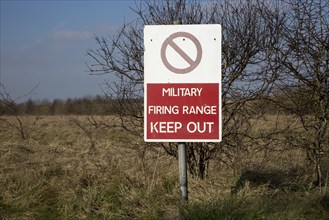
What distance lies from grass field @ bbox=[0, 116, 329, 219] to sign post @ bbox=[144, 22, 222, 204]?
3.32ft

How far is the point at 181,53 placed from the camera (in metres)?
5.10

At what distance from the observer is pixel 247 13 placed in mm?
7504

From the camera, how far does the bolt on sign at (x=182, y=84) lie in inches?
200

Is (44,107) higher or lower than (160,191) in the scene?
higher

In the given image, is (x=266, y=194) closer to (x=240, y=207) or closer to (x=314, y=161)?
(x=240, y=207)

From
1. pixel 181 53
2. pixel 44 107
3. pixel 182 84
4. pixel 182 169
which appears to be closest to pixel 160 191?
pixel 182 169

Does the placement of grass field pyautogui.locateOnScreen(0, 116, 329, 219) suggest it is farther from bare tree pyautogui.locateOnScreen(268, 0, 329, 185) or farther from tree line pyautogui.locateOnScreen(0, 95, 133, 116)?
tree line pyautogui.locateOnScreen(0, 95, 133, 116)

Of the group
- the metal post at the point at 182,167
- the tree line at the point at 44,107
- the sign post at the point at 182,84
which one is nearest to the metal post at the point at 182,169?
the metal post at the point at 182,167

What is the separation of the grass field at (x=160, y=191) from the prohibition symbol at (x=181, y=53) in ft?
5.37

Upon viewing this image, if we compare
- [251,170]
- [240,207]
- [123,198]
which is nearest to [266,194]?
[240,207]

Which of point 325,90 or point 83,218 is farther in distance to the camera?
point 325,90

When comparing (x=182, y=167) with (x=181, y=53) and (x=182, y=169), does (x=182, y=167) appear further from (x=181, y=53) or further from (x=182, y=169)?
(x=181, y=53)

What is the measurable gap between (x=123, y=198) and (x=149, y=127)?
5.95ft

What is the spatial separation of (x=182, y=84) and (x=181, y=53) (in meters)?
0.34
